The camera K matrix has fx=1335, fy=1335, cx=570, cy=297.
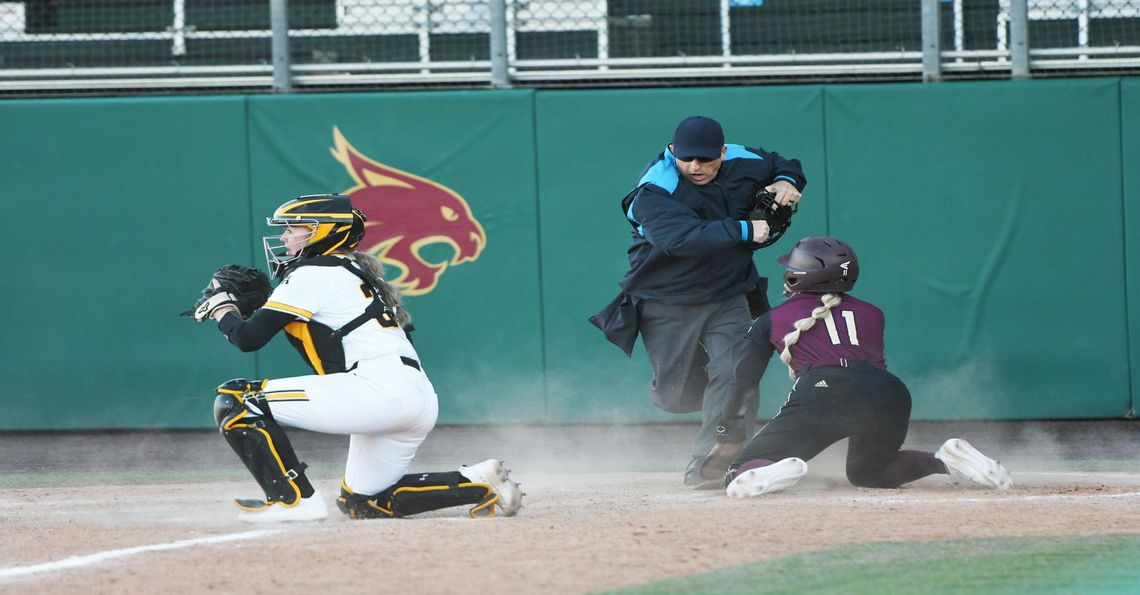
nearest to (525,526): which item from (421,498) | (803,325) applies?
(421,498)

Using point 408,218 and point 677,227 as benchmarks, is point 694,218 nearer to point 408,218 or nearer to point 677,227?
point 677,227

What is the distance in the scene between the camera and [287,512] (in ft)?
15.5

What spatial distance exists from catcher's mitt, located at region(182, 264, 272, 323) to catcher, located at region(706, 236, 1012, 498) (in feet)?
→ 6.44

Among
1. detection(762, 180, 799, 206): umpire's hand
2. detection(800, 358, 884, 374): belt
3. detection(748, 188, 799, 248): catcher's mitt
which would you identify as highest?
detection(762, 180, 799, 206): umpire's hand

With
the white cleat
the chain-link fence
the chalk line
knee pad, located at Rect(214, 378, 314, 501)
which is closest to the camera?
the chalk line

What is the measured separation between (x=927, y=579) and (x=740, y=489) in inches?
57.9

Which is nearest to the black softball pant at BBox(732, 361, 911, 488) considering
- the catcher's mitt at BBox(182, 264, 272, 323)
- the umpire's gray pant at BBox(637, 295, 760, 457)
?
the umpire's gray pant at BBox(637, 295, 760, 457)

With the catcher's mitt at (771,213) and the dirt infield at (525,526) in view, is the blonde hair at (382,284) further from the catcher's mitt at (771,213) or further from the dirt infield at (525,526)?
the catcher's mitt at (771,213)

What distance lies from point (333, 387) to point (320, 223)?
0.63 meters

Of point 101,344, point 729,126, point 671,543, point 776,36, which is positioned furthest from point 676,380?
point 101,344

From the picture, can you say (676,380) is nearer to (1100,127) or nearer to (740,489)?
(740,489)

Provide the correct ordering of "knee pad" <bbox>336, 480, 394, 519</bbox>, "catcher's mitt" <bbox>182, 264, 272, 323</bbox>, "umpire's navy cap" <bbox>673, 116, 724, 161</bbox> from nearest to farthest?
"catcher's mitt" <bbox>182, 264, 272, 323</bbox>
"knee pad" <bbox>336, 480, 394, 519</bbox>
"umpire's navy cap" <bbox>673, 116, 724, 161</bbox>

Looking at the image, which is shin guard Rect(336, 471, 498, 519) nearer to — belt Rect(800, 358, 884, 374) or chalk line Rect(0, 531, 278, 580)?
Answer: chalk line Rect(0, 531, 278, 580)

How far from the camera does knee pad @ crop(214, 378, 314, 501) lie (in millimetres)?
4637
